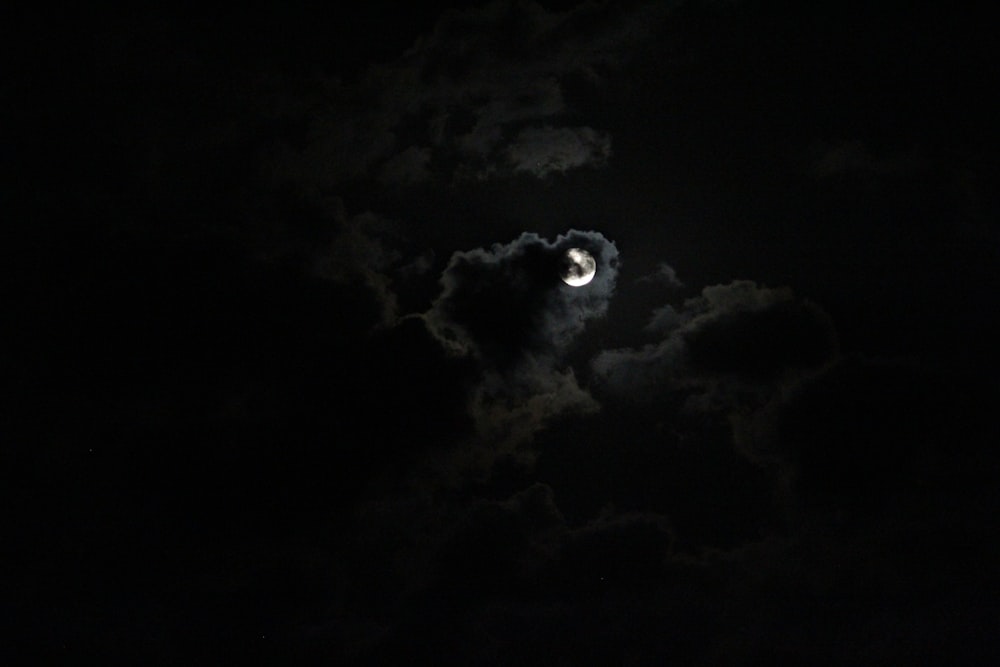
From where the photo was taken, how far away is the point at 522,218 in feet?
83.0

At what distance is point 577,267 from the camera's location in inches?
968

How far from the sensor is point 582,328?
1067 inches

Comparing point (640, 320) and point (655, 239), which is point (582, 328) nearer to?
point (640, 320)

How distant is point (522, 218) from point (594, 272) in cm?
368

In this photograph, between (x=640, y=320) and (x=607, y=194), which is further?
(x=640, y=320)

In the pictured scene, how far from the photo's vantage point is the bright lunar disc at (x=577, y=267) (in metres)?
24.5

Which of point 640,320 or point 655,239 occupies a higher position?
point 655,239

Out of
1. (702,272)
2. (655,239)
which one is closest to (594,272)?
(655,239)

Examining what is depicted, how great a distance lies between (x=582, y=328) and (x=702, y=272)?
5630 millimetres

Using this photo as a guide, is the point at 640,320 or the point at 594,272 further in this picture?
the point at 640,320

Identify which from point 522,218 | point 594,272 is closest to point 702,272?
point 594,272

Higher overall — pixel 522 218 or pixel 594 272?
pixel 522 218

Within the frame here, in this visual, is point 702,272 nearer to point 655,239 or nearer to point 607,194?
point 655,239

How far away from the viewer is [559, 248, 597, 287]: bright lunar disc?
24547 millimetres
